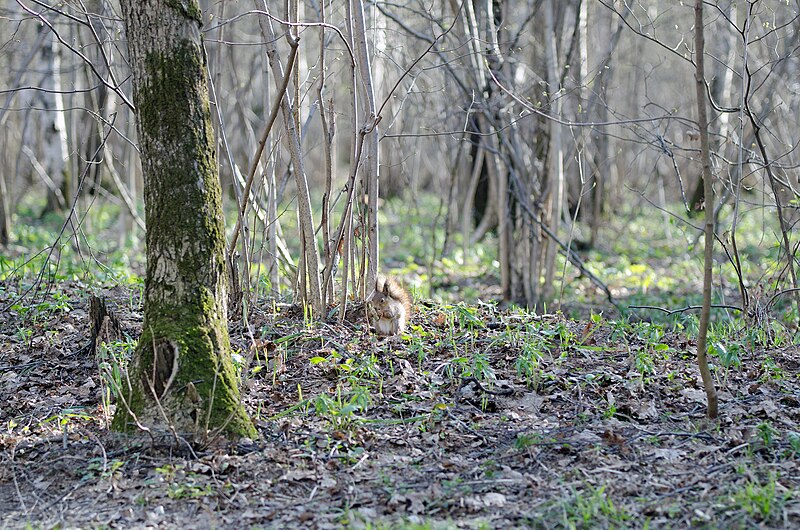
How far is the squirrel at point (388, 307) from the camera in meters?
5.21

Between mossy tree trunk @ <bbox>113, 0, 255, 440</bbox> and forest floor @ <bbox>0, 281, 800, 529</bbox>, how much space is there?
178 millimetres

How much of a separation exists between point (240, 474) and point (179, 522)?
418 mm

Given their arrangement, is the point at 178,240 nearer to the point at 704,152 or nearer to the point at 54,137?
the point at 704,152

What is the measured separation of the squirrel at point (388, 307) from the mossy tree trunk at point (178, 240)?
148cm

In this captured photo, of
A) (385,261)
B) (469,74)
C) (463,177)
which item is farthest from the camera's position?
(463,177)

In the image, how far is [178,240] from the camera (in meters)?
3.83

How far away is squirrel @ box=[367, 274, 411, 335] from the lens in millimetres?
5211

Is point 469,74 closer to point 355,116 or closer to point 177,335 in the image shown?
point 355,116

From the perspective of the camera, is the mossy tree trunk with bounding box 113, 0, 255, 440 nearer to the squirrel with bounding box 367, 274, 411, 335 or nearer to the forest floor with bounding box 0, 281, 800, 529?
the forest floor with bounding box 0, 281, 800, 529

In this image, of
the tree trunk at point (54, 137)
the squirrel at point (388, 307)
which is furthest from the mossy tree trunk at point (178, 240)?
the tree trunk at point (54, 137)

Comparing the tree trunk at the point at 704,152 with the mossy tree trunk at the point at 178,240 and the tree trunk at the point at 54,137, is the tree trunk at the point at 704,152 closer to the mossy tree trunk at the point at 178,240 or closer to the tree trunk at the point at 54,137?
the mossy tree trunk at the point at 178,240

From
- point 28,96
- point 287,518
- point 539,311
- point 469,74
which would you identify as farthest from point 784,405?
point 28,96

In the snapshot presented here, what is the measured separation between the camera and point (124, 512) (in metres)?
3.42

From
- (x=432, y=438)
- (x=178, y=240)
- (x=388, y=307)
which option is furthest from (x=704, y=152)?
(x=178, y=240)
